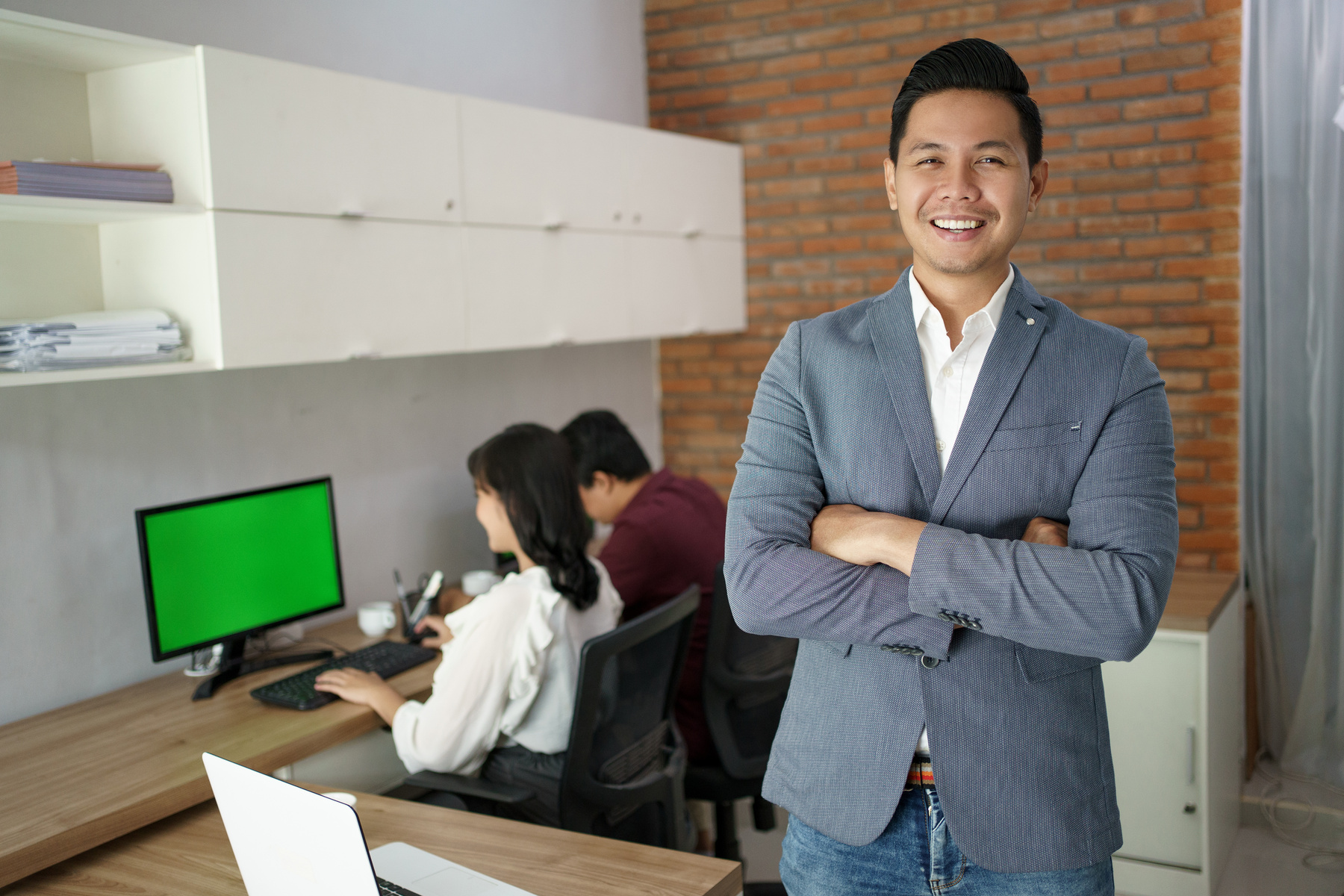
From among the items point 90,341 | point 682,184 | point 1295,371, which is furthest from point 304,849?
point 1295,371

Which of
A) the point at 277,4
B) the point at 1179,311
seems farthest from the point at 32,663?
the point at 1179,311

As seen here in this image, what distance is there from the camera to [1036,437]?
1.34 meters

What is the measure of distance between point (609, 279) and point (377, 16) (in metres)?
1.03

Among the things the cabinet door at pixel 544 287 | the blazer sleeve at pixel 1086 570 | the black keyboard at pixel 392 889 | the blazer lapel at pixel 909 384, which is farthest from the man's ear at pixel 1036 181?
the cabinet door at pixel 544 287

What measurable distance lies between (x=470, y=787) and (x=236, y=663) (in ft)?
2.50

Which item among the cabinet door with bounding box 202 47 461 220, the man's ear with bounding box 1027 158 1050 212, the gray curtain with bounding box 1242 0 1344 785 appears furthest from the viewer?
the gray curtain with bounding box 1242 0 1344 785

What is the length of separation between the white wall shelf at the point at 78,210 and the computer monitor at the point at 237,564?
2.04 feet

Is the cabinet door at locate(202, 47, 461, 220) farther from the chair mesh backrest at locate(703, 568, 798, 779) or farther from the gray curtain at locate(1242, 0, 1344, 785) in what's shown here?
the gray curtain at locate(1242, 0, 1344, 785)

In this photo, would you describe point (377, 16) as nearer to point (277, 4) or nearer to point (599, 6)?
point (277, 4)

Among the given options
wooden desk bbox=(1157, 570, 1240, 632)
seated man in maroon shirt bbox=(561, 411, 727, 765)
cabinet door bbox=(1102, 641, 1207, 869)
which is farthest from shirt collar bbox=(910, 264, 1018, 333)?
cabinet door bbox=(1102, 641, 1207, 869)

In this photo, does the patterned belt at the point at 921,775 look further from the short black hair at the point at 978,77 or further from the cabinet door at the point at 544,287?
the cabinet door at the point at 544,287

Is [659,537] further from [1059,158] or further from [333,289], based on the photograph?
[1059,158]

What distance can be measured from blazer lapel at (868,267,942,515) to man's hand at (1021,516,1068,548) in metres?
0.13

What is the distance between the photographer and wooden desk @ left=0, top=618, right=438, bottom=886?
5.86 ft
